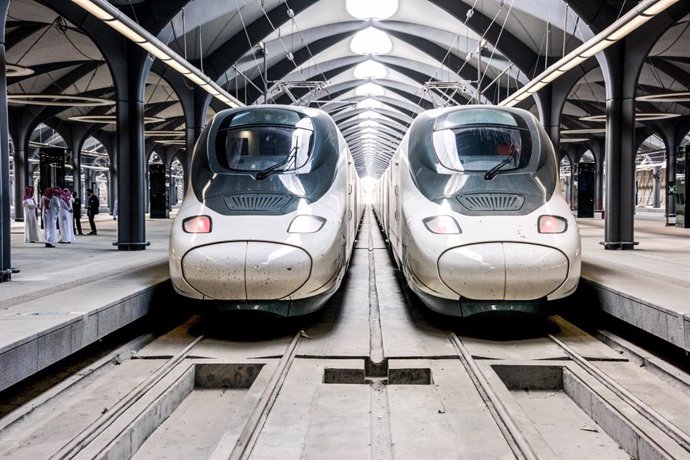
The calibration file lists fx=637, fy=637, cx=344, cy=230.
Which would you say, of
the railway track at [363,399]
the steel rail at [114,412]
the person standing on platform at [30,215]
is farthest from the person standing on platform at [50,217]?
the steel rail at [114,412]

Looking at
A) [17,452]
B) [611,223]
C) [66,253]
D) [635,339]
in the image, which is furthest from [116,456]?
[611,223]

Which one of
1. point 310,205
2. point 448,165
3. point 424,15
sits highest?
point 424,15

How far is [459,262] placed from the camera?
644cm

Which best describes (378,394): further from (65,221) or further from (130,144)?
(65,221)

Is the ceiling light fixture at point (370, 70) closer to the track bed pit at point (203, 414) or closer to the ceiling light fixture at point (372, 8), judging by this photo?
the ceiling light fixture at point (372, 8)

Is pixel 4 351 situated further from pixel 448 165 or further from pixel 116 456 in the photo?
pixel 448 165

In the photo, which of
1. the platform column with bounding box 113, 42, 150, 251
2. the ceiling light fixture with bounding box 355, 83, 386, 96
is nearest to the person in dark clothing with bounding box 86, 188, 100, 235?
the platform column with bounding box 113, 42, 150, 251

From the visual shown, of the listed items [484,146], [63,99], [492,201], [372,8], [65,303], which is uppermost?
[372,8]

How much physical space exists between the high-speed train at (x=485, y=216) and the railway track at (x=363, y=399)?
0.66 m

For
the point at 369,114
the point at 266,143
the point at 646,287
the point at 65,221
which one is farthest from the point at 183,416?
the point at 369,114

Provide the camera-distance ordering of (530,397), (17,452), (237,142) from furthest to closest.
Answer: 1. (237,142)
2. (530,397)
3. (17,452)

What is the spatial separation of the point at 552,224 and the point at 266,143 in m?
3.47

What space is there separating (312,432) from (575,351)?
11.2 feet

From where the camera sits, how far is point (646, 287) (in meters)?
7.62
